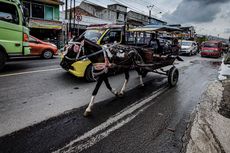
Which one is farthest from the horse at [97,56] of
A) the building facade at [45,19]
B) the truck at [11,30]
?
the building facade at [45,19]

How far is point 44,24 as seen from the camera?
75.2 ft

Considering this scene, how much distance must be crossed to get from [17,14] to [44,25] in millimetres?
16243

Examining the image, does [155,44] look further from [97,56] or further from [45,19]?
[45,19]

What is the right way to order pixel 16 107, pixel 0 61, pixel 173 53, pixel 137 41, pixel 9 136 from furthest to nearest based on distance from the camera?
pixel 137 41, pixel 173 53, pixel 0 61, pixel 16 107, pixel 9 136

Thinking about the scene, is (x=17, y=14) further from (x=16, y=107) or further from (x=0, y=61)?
(x=16, y=107)

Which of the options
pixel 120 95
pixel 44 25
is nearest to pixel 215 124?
pixel 120 95

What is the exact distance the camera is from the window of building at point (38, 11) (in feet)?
75.5

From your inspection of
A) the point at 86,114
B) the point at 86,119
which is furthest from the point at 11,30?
the point at 86,119

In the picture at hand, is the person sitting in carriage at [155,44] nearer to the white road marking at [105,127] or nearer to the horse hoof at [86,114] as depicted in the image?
the white road marking at [105,127]

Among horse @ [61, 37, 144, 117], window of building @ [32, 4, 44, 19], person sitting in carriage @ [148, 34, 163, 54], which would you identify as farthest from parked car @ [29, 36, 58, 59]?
window of building @ [32, 4, 44, 19]

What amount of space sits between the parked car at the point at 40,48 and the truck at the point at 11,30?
4.08m

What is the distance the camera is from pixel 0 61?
299 inches

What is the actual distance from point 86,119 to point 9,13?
6.57m

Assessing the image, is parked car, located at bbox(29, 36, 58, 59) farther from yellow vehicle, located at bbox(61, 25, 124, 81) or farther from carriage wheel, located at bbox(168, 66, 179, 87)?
carriage wheel, located at bbox(168, 66, 179, 87)
